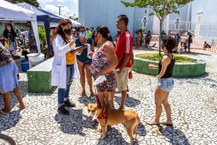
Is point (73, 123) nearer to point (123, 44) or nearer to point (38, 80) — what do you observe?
point (123, 44)

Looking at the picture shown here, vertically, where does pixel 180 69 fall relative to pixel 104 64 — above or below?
below

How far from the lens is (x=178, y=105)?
16.4 feet

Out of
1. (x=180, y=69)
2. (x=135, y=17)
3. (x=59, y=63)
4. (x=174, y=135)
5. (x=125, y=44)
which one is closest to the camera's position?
(x=174, y=135)

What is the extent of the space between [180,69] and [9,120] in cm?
580

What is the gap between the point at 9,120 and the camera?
395cm

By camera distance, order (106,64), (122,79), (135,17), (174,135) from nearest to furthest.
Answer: (106,64)
(174,135)
(122,79)
(135,17)

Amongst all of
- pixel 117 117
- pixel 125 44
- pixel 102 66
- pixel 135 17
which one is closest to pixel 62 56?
pixel 102 66

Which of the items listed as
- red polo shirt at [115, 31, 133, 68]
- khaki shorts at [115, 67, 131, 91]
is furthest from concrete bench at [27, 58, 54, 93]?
red polo shirt at [115, 31, 133, 68]

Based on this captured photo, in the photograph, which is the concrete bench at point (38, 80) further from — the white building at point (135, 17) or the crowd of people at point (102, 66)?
the white building at point (135, 17)

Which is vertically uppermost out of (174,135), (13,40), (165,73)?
(13,40)

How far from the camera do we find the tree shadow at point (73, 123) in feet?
12.0

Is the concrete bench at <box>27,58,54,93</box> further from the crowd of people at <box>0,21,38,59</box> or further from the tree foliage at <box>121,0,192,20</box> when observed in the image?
the tree foliage at <box>121,0,192,20</box>

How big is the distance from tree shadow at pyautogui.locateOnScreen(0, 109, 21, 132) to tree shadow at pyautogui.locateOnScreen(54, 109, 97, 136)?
2.37 feet

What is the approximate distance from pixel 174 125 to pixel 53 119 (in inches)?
88.2
